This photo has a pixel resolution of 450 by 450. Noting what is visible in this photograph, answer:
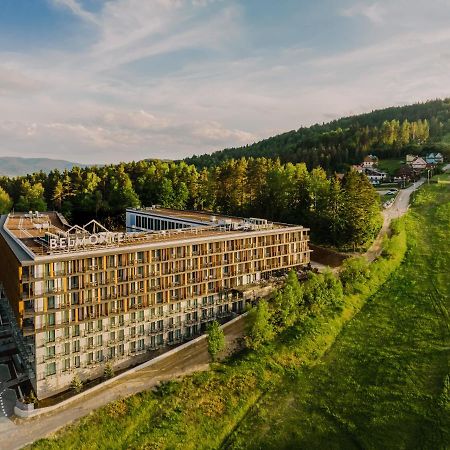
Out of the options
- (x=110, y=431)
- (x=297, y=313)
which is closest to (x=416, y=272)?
(x=297, y=313)

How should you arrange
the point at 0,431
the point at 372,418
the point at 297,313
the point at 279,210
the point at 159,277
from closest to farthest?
the point at 0,431
the point at 372,418
the point at 159,277
the point at 297,313
the point at 279,210

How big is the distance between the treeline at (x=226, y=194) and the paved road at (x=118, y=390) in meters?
37.5

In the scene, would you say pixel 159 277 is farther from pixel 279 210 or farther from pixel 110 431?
pixel 279 210

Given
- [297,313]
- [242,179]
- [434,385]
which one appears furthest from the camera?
[242,179]

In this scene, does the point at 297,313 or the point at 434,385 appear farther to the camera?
the point at 297,313

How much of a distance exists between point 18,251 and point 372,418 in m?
48.8

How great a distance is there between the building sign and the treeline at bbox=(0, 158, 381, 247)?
47.9 metres

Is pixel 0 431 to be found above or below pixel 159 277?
below

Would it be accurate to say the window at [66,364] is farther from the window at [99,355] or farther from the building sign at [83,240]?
the building sign at [83,240]

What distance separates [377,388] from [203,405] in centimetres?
2256

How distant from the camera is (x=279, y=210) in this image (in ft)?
343

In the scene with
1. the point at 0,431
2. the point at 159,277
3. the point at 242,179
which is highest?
the point at 242,179

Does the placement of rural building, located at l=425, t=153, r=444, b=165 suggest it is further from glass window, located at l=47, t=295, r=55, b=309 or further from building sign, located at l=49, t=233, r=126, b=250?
glass window, located at l=47, t=295, r=55, b=309

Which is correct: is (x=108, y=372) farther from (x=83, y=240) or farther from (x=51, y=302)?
(x=83, y=240)
